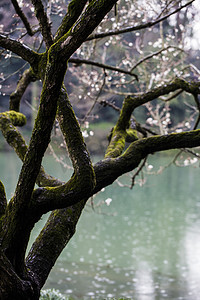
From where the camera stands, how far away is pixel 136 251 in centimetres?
933

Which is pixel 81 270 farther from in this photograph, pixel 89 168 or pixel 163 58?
pixel 89 168

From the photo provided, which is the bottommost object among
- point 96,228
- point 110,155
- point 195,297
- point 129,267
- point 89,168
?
point 89,168

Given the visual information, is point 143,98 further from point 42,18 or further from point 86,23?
point 86,23

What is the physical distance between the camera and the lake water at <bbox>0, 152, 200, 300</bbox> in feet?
22.0

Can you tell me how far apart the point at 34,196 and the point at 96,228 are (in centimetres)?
969

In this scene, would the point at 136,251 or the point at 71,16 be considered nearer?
the point at 71,16

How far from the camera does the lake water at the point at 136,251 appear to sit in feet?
22.0

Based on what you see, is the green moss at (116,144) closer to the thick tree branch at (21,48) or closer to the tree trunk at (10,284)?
the thick tree branch at (21,48)

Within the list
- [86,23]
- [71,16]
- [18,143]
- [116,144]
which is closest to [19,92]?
[18,143]

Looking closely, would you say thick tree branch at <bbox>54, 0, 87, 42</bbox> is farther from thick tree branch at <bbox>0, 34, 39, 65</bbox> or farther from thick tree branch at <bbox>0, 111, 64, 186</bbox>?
thick tree branch at <bbox>0, 111, 64, 186</bbox>

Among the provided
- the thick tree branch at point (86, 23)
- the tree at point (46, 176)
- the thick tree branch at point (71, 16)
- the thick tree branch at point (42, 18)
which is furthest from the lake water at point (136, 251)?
→ the thick tree branch at point (86, 23)

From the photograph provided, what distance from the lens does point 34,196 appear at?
2020 millimetres

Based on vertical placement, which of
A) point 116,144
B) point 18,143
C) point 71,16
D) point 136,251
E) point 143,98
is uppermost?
point 136,251

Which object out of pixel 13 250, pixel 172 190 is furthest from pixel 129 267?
pixel 172 190
